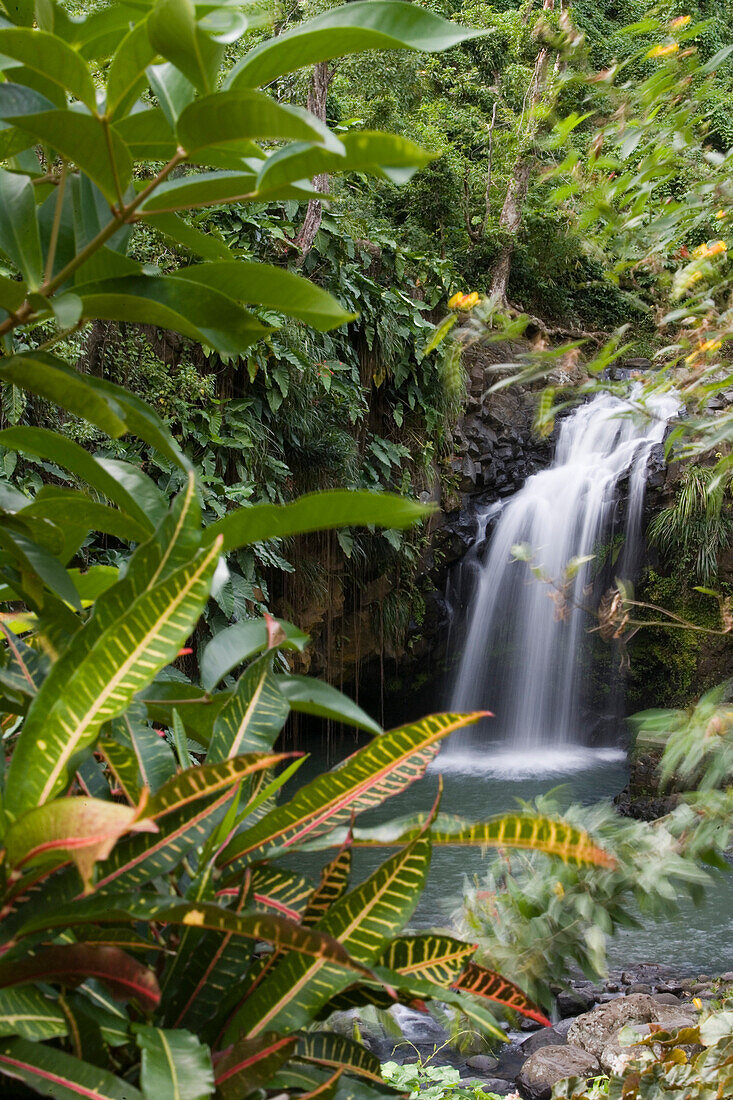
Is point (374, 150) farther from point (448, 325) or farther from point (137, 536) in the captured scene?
point (448, 325)

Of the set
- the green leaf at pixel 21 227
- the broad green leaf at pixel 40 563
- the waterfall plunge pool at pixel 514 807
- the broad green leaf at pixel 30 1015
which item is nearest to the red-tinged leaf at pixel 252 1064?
the broad green leaf at pixel 30 1015

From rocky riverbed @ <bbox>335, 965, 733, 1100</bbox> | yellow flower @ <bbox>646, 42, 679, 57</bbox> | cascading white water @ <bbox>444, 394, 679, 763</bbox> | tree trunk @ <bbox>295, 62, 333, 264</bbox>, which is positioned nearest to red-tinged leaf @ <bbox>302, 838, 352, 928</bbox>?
yellow flower @ <bbox>646, 42, 679, 57</bbox>

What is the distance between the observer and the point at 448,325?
1375 millimetres

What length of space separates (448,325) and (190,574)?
0.94m

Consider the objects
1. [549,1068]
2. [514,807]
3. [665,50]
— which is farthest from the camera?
[514,807]

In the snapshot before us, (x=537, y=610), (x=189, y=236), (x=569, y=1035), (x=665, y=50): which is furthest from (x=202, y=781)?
(x=537, y=610)

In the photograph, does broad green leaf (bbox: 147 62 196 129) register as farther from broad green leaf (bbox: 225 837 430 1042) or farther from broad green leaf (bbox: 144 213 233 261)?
broad green leaf (bbox: 225 837 430 1042)

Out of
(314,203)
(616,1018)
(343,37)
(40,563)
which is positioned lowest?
(616,1018)

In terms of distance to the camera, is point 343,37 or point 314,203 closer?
point 343,37

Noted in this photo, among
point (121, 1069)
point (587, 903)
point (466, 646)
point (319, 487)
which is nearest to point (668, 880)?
point (587, 903)

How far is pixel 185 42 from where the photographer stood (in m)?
0.58

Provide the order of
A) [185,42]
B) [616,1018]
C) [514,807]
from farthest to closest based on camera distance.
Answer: [514,807], [616,1018], [185,42]

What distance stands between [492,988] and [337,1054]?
0.41 ft

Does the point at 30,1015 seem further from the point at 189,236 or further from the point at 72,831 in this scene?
the point at 189,236
